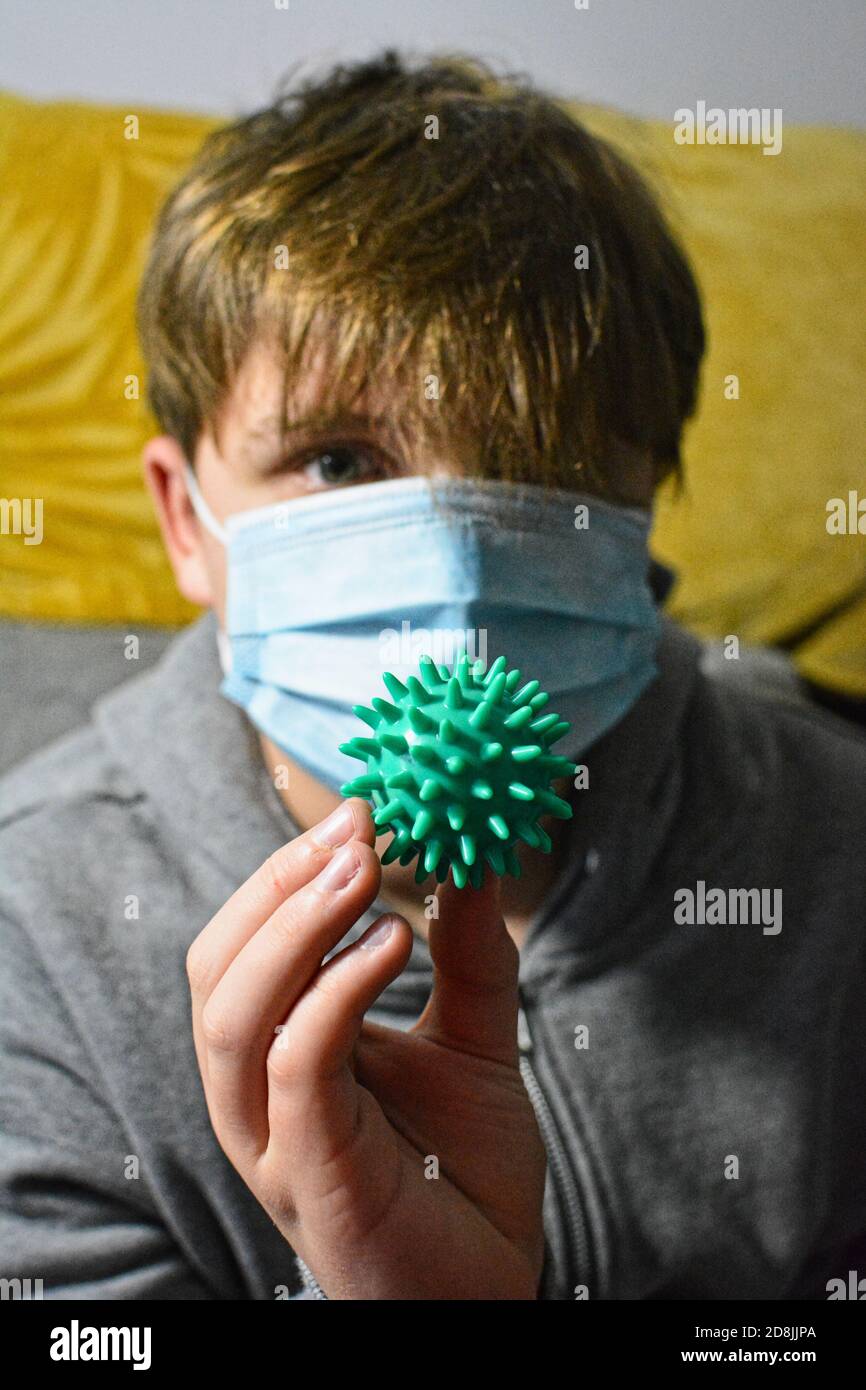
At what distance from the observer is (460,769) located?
1.13 feet

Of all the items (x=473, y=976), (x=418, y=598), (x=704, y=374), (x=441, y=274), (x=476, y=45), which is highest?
(x=476, y=45)

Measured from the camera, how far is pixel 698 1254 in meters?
0.60

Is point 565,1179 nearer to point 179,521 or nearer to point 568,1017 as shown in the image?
point 568,1017

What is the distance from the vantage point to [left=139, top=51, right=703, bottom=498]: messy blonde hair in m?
0.50

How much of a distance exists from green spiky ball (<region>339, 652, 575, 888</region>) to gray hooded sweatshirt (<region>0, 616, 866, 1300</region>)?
22cm

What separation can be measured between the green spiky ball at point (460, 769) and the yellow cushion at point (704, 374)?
483 millimetres

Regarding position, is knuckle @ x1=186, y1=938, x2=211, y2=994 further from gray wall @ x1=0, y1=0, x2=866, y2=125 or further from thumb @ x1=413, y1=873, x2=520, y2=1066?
gray wall @ x1=0, y1=0, x2=866, y2=125

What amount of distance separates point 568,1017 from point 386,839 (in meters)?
0.14

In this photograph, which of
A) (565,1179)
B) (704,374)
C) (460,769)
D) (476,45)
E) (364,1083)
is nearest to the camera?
(460,769)

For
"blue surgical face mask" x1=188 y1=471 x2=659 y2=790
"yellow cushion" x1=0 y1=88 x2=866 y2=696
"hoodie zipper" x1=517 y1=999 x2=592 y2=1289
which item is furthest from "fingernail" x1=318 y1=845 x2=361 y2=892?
"yellow cushion" x1=0 y1=88 x2=866 y2=696

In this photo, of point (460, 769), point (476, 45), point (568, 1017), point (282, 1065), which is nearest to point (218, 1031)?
point (282, 1065)

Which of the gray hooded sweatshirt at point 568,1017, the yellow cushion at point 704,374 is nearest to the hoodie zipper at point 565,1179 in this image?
the gray hooded sweatshirt at point 568,1017
